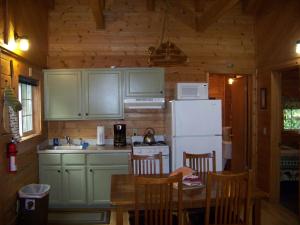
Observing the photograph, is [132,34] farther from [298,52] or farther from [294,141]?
[294,141]

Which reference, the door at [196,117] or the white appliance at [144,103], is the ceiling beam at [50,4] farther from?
the door at [196,117]

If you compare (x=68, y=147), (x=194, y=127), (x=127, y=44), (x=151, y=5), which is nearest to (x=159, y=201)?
(x=194, y=127)

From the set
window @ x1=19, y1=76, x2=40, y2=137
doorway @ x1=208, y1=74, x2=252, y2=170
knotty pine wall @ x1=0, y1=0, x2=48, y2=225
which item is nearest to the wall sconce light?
knotty pine wall @ x1=0, y1=0, x2=48, y2=225

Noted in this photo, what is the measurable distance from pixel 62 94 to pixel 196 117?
6.76 feet

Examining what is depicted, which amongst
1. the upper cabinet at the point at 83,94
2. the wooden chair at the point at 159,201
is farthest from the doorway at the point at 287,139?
the wooden chair at the point at 159,201

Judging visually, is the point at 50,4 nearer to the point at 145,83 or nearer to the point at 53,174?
the point at 145,83


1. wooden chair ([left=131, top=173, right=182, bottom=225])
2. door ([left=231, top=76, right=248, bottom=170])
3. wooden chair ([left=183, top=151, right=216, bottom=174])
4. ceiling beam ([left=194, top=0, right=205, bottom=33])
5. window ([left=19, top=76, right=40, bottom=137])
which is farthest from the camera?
door ([left=231, top=76, right=248, bottom=170])

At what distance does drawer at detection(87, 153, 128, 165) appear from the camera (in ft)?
14.1

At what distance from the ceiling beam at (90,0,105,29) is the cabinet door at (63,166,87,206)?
222 centimetres

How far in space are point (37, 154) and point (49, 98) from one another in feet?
2.85

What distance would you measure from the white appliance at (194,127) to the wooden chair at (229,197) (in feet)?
5.59

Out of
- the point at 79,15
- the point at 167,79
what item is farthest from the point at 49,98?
the point at 167,79

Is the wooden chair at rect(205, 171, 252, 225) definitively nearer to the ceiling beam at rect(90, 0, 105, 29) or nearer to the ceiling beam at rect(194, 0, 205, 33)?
the ceiling beam at rect(90, 0, 105, 29)

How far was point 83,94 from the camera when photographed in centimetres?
455
